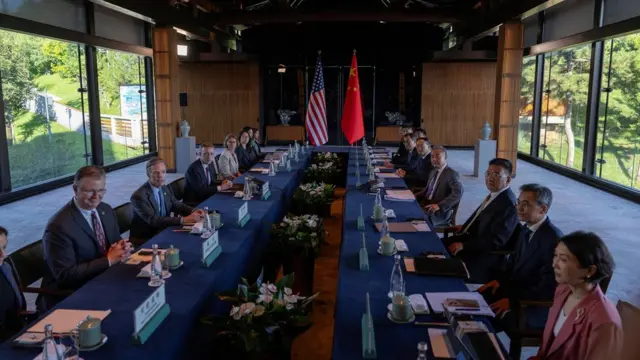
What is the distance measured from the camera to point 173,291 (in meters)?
2.70

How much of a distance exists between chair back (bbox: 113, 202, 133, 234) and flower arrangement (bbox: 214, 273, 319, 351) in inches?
82.9

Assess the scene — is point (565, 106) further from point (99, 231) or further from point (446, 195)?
point (99, 231)

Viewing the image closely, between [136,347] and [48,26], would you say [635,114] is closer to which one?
[136,347]

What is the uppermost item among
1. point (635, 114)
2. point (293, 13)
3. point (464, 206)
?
point (293, 13)

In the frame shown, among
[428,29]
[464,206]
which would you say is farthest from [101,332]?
[428,29]

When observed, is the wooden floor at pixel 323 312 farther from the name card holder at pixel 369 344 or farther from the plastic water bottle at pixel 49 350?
the plastic water bottle at pixel 49 350

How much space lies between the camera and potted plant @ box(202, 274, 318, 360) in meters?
2.32

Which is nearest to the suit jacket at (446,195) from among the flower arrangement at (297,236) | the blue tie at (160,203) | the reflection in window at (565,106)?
the flower arrangement at (297,236)

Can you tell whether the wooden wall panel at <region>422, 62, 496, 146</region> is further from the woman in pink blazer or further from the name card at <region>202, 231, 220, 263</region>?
the woman in pink blazer

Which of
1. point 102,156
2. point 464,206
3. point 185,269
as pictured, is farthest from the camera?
point 102,156

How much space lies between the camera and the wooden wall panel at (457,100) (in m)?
17.0

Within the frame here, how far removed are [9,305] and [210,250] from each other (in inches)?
42.8

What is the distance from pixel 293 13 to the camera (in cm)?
1329

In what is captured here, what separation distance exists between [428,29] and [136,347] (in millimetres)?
17264
